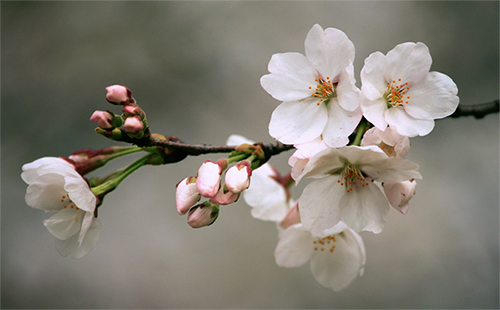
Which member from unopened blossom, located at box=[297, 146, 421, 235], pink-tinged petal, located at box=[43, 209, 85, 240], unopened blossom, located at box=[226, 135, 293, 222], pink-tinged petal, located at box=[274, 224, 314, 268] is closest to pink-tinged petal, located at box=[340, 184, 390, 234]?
unopened blossom, located at box=[297, 146, 421, 235]

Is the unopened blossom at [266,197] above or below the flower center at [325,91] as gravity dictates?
below

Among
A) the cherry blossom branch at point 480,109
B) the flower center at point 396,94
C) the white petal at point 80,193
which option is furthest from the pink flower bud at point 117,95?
the cherry blossom branch at point 480,109

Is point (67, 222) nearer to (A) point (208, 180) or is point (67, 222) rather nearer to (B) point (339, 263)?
(A) point (208, 180)

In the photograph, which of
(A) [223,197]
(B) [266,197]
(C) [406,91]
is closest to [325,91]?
(C) [406,91]

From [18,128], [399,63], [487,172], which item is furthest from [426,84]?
[18,128]

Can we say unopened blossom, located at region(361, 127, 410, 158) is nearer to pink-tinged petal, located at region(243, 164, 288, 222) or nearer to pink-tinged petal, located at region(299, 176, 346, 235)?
pink-tinged petal, located at region(299, 176, 346, 235)

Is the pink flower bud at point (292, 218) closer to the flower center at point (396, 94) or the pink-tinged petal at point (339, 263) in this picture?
the pink-tinged petal at point (339, 263)
